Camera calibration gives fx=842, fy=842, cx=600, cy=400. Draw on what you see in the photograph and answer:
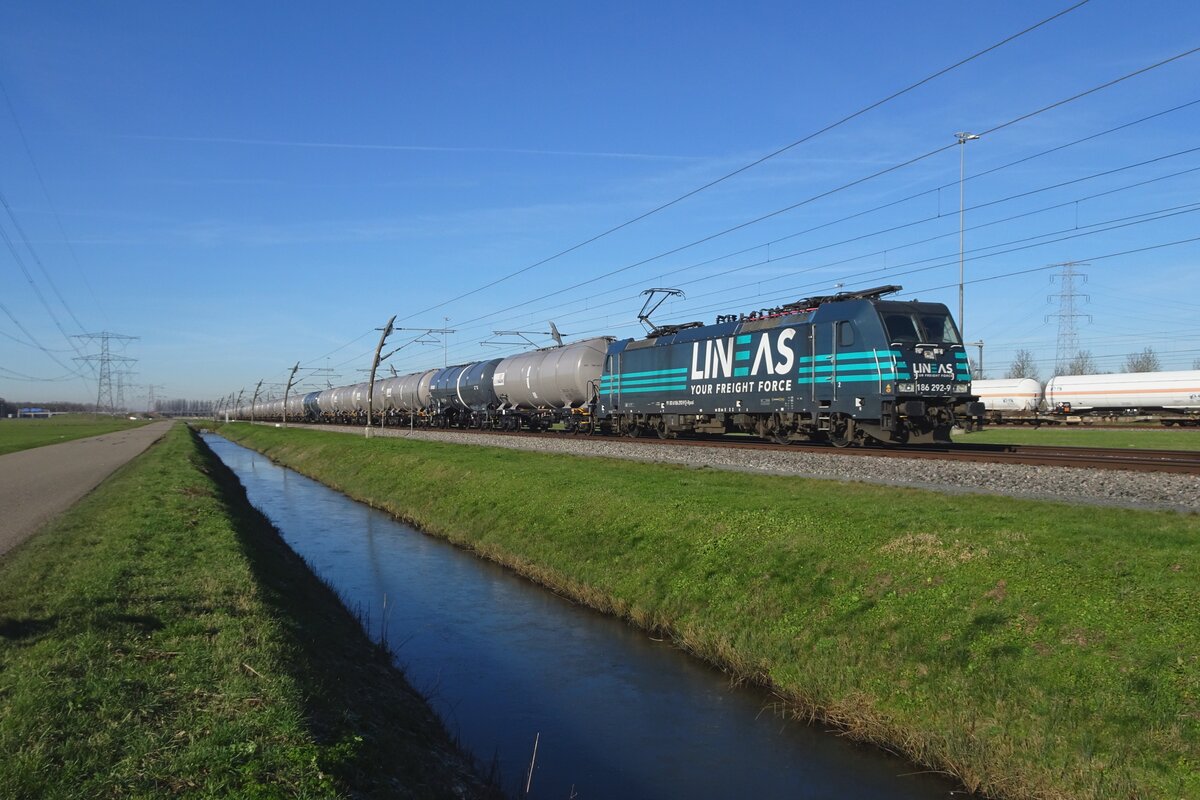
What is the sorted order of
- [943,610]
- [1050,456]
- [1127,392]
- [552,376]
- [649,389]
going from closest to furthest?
[943,610], [1050,456], [649,389], [552,376], [1127,392]

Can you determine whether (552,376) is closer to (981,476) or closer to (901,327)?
(901,327)

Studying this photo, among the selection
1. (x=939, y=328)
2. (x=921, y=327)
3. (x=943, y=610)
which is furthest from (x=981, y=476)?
(x=943, y=610)

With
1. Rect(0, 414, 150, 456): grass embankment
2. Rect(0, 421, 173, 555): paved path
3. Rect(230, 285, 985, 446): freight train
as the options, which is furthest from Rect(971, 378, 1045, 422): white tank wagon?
Rect(0, 414, 150, 456): grass embankment

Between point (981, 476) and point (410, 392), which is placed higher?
point (410, 392)

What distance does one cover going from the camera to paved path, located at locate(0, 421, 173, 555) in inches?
695

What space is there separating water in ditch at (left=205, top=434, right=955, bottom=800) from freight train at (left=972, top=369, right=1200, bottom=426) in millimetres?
53216

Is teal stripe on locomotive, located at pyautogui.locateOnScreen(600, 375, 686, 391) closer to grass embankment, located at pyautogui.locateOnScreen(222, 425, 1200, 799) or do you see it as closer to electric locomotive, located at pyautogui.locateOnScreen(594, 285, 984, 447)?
electric locomotive, located at pyautogui.locateOnScreen(594, 285, 984, 447)

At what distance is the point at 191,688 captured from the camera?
286 inches

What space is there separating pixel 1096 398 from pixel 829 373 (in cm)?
4988

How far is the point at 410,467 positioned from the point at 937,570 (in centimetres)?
2594

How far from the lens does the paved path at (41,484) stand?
17641mm

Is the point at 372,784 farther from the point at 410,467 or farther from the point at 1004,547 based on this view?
the point at 410,467

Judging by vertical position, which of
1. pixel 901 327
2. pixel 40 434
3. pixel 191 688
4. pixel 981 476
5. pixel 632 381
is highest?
pixel 901 327

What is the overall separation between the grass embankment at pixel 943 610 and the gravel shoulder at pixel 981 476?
144 centimetres
